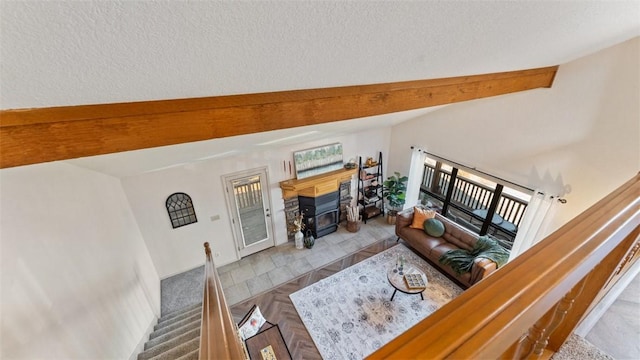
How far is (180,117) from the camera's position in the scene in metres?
1.37

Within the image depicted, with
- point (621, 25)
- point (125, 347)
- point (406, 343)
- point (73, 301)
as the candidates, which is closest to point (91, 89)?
point (406, 343)

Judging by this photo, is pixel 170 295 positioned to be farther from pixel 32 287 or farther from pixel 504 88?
pixel 504 88

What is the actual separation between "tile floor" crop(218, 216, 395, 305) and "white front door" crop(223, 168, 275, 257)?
0.83 feet

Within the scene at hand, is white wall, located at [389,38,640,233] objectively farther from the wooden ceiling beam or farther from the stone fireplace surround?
the stone fireplace surround

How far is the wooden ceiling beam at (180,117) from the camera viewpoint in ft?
3.53

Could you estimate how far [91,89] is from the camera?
0.95m

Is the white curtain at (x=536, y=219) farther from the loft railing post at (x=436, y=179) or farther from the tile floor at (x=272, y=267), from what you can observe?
the loft railing post at (x=436, y=179)

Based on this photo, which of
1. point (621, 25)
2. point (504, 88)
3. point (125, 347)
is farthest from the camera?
point (504, 88)

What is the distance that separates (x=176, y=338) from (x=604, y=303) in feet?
12.0

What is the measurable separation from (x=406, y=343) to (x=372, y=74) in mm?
1467

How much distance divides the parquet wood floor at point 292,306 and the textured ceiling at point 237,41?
3.38 metres

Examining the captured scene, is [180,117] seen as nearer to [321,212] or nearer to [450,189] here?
[321,212]

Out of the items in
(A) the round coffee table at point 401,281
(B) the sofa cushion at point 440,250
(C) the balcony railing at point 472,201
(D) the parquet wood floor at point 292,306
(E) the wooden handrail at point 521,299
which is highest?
(E) the wooden handrail at point 521,299

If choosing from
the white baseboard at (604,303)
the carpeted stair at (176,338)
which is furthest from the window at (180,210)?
the white baseboard at (604,303)
